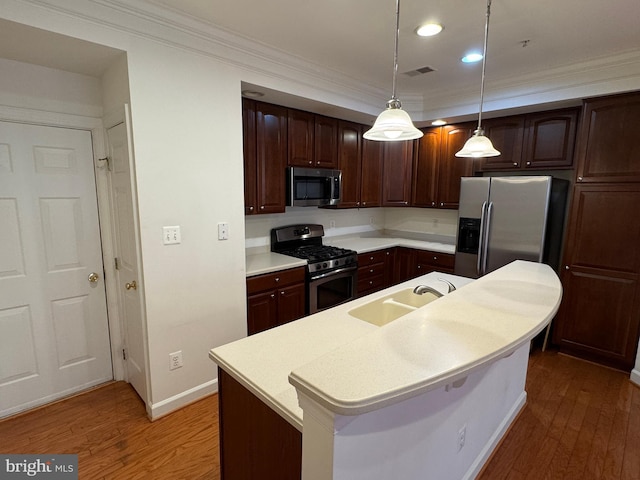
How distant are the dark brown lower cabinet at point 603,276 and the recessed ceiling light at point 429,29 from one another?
1.94 metres

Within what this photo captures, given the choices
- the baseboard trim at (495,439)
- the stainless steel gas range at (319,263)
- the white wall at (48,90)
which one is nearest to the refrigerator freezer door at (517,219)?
the baseboard trim at (495,439)

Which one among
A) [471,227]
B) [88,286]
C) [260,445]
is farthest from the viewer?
[471,227]

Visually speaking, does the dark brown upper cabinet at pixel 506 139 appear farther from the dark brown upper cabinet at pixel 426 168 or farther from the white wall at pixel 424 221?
the white wall at pixel 424 221

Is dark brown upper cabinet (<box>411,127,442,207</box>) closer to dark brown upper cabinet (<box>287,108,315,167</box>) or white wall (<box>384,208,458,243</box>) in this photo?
white wall (<box>384,208,458,243</box>)

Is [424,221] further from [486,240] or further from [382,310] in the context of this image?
[382,310]

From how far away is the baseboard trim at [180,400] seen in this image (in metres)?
2.27

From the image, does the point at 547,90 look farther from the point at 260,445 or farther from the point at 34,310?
the point at 34,310

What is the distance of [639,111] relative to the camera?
8.55 feet

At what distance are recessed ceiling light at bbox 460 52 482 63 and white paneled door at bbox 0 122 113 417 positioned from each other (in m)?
2.98

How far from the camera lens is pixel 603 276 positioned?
114 inches

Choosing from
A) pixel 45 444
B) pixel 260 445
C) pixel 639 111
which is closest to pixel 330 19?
pixel 260 445

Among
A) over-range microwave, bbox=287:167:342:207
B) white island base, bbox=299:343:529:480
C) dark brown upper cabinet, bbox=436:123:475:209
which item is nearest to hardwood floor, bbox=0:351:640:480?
white island base, bbox=299:343:529:480

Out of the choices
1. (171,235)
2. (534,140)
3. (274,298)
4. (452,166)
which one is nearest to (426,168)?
(452,166)

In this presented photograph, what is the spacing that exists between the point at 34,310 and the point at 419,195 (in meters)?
3.97
